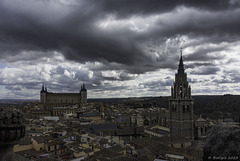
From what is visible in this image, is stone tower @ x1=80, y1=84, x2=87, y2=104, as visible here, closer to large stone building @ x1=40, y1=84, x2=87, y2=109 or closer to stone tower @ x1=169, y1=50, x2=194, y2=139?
large stone building @ x1=40, y1=84, x2=87, y2=109

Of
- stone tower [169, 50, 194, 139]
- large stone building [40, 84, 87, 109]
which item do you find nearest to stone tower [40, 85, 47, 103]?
large stone building [40, 84, 87, 109]

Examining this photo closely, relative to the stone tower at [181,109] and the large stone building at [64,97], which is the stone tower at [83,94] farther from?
the stone tower at [181,109]

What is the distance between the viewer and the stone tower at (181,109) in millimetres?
55250

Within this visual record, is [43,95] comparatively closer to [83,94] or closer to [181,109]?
[83,94]

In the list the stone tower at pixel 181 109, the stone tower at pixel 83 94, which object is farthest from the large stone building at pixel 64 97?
the stone tower at pixel 181 109

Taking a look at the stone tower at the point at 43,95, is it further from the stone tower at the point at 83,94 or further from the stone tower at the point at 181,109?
the stone tower at the point at 181,109

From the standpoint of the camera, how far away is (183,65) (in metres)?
59.5

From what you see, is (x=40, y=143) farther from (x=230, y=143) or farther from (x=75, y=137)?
(x=230, y=143)

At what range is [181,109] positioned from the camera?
2185 inches

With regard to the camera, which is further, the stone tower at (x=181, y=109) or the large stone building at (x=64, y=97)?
the large stone building at (x=64, y=97)

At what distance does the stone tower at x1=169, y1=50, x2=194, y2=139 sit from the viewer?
2175 inches

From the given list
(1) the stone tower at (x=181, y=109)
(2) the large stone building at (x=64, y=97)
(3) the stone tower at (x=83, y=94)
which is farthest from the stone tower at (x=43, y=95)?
(1) the stone tower at (x=181, y=109)

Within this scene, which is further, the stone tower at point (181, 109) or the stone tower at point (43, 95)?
the stone tower at point (43, 95)

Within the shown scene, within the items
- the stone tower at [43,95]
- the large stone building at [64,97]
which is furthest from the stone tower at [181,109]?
the stone tower at [43,95]
